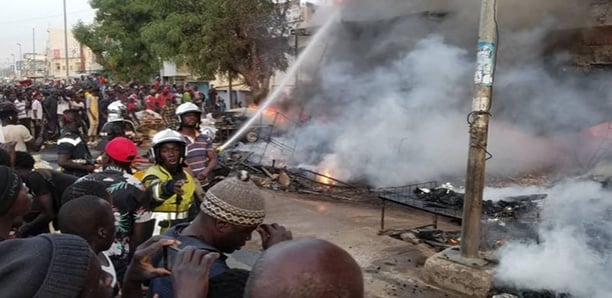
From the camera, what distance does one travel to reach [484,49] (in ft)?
14.7

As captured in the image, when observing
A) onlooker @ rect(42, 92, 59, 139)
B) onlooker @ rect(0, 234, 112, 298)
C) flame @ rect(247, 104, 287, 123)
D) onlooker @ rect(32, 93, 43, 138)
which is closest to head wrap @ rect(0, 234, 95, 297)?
onlooker @ rect(0, 234, 112, 298)

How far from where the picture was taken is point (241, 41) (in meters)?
14.2

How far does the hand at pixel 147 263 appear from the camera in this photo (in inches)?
66.4

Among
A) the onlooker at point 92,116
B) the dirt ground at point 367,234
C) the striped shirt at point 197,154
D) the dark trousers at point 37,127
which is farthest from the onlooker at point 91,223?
the dark trousers at point 37,127

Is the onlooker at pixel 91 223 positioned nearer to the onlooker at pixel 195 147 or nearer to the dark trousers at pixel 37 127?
the onlooker at pixel 195 147

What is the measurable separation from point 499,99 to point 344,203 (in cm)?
488

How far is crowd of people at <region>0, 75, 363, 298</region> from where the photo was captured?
3.79 ft

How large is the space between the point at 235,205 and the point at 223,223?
0.09 meters

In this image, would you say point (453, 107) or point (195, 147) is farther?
point (453, 107)

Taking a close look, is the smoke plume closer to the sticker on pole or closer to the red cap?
the sticker on pole

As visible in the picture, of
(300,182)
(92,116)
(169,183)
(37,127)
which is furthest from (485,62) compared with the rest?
(37,127)

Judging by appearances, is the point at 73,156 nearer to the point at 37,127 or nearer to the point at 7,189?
the point at 7,189

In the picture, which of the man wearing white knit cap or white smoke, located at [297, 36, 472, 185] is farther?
white smoke, located at [297, 36, 472, 185]

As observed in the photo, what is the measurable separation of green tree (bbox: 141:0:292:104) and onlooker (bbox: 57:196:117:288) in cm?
1214
